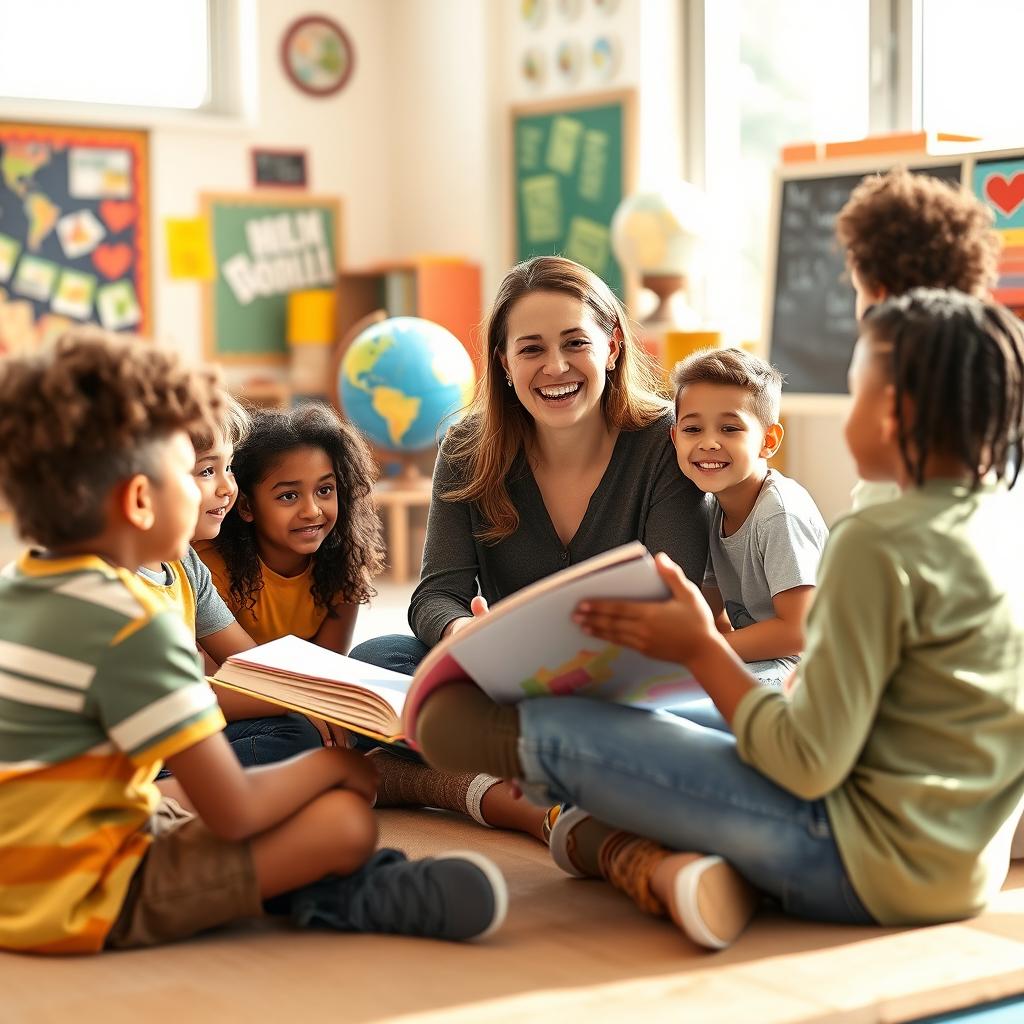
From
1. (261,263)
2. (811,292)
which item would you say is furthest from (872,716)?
(261,263)

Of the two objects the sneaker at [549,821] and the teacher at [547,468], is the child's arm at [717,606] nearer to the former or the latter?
the teacher at [547,468]

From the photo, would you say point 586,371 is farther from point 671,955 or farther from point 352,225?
point 352,225

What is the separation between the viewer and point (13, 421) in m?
1.26

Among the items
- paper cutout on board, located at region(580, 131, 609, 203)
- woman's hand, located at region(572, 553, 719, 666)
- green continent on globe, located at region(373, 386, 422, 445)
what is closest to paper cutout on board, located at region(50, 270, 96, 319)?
green continent on globe, located at region(373, 386, 422, 445)

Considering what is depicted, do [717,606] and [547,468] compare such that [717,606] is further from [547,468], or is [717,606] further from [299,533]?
[299,533]

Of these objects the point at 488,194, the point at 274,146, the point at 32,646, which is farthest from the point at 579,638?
the point at 274,146

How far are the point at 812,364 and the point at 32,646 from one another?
267 cm

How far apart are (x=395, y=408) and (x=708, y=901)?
8.67 feet

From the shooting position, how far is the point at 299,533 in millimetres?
2051

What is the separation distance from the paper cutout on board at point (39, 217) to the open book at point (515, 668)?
11.5ft

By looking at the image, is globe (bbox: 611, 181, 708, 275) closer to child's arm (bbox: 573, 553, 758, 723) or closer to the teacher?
the teacher

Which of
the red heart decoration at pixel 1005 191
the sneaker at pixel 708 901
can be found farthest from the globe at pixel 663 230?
the sneaker at pixel 708 901

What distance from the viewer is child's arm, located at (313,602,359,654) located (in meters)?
2.11

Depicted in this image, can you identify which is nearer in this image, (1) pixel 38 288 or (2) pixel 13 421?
(2) pixel 13 421
